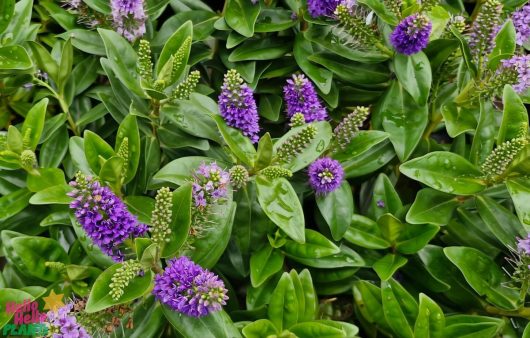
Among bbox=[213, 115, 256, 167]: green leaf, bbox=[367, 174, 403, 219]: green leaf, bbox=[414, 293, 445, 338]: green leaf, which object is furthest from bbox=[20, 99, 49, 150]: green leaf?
bbox=[414, 293, 445, 338]: green leaf

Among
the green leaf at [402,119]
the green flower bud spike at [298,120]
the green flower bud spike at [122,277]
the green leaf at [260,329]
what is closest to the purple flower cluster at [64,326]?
the green flower bud spike at [122,277]

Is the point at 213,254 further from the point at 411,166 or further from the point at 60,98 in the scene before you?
the point at 60,98

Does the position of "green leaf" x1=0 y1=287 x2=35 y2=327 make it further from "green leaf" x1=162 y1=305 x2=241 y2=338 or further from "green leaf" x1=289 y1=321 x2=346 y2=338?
"green leaf" x1=289 y1=321 x2=346 y2=338

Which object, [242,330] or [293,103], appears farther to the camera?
[293,103]

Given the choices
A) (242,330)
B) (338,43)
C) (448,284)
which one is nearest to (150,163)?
(242,330)

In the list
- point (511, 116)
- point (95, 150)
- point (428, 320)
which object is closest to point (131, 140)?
point (95, 150)

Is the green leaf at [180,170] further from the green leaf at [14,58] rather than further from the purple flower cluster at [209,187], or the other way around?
the green leaf at [14,58]

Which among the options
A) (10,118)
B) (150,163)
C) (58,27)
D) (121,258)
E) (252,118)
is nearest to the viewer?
(121,258)
